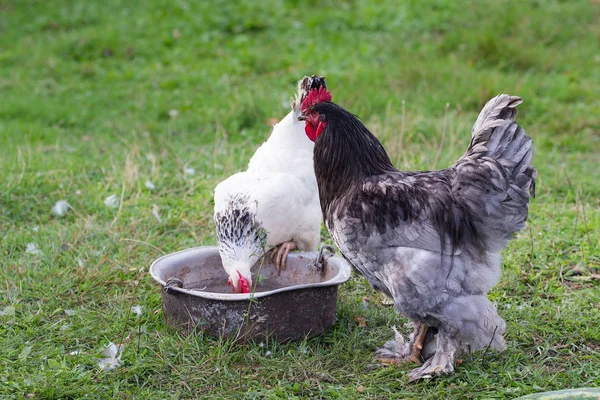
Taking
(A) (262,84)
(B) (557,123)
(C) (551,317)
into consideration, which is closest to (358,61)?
(A) (262,84)

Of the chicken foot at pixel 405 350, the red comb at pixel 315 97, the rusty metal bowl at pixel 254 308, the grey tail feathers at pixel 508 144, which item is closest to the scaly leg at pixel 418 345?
the chicken foot at pixel 405 350

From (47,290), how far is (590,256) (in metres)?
3.69

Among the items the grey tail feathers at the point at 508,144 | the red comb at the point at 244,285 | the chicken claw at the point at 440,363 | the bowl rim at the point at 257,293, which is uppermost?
the grey tail feathers at the point at 508,144

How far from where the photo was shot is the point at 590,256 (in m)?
4.93

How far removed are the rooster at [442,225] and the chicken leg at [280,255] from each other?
0.87 m

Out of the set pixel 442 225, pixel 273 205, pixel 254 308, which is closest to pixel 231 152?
pixel 273 205

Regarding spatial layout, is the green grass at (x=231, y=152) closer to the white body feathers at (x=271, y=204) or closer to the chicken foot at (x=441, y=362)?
the chicken foot at (x=441, y=362)

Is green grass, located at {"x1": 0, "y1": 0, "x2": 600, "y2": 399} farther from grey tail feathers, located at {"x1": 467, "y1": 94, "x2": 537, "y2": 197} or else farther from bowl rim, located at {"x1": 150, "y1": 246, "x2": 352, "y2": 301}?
grey tail feathers, located at {"x1": 467, "y1": 94, "x2": 537, "y2": 197}

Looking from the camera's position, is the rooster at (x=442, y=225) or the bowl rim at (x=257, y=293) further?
the bowl rim at (x=257, y=293)

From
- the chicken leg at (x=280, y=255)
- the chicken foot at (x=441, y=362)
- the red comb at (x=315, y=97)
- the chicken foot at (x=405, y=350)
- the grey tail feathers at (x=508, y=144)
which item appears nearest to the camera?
the grey tail feathers at (x=508, y=144)

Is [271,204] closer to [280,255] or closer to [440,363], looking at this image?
[280,255]

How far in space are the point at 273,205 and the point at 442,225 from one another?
4.54 feet

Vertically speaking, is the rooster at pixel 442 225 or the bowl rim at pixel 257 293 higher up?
the rooster at pixel 442 225

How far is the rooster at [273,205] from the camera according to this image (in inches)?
177
